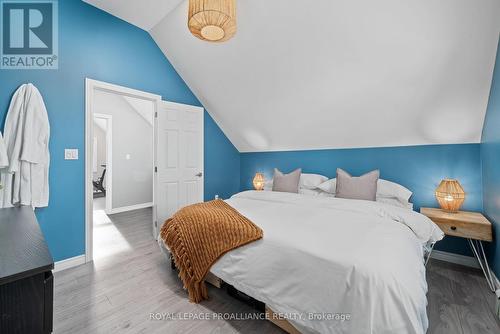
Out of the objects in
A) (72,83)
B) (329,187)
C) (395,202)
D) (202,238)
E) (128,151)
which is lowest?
(202,238)

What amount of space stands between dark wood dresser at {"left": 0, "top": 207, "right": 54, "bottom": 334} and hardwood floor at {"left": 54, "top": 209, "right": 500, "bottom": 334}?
0.98m

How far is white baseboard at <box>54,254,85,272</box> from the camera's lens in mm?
2243

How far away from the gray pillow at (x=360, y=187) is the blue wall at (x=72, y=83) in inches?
117

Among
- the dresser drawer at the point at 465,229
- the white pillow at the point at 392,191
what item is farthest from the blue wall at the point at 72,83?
the dresser drawer at the point at 465,229

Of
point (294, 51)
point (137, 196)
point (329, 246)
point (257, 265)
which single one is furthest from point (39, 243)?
point (137, 196)

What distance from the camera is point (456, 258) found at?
2.38 meters

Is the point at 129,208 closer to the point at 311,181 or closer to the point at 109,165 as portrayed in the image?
the point at 109,165

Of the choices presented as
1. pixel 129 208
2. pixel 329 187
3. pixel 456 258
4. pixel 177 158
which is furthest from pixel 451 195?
pixel 129 208

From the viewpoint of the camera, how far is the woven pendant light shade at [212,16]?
68.2 inches

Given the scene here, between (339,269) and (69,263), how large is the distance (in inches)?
107

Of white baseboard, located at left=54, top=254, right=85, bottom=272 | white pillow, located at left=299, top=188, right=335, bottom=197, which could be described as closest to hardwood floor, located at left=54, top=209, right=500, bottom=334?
white baseboard, located at left=54, top=254, right=85, bottom=272

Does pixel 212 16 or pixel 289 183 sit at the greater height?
pixel 212 16

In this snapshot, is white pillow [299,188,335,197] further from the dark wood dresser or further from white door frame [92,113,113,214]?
white door frame [92,113,113,214]

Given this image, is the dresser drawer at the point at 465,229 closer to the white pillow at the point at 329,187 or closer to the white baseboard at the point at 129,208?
the white pillow at the point at 329,187
